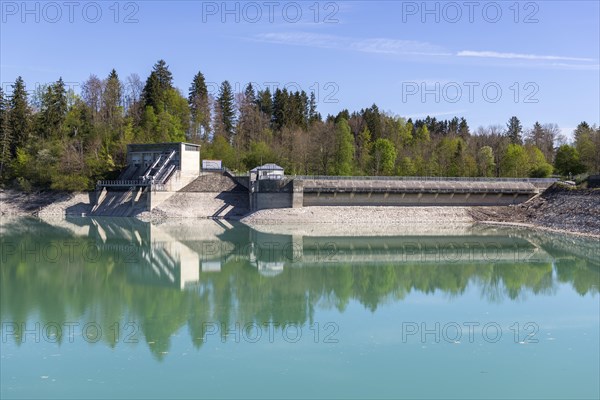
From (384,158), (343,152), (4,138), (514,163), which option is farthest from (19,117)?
(514,163)

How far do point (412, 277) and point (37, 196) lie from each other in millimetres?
42524

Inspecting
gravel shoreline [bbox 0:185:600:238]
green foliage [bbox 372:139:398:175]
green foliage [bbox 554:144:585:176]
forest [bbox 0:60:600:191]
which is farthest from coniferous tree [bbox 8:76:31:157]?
green foliage [bbox 554:144:585:176]

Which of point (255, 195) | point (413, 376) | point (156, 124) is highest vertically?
point (156, 124)

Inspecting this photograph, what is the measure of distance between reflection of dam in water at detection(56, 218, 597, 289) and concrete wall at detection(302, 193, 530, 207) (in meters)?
9.07

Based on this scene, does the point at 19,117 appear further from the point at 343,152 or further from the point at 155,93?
the point at 343,152

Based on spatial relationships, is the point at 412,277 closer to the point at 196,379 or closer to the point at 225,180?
the point at 196,379

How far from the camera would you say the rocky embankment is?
40.5 m

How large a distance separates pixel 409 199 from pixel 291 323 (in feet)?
113

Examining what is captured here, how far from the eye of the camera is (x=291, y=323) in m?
15.8

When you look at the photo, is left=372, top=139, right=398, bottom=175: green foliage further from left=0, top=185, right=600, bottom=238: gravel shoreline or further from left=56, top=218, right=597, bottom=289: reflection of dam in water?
left=56, top=218, right=597, bottom=289: reflection of dam in water

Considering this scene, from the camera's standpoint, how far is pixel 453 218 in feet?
154

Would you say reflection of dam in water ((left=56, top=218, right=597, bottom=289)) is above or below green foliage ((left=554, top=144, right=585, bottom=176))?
below

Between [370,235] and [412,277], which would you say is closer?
[412,277]

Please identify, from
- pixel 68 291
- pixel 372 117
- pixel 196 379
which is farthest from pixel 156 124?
pixel 196 379
